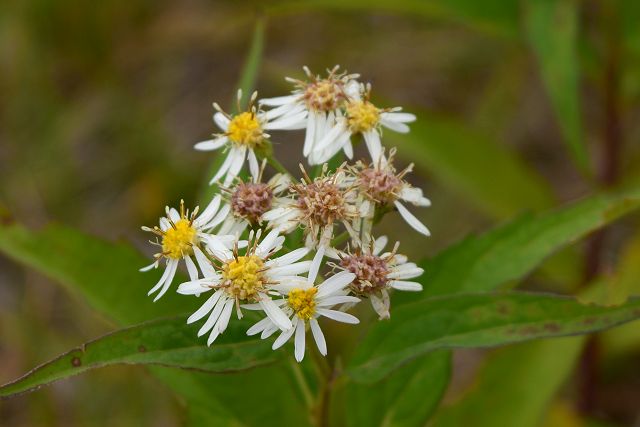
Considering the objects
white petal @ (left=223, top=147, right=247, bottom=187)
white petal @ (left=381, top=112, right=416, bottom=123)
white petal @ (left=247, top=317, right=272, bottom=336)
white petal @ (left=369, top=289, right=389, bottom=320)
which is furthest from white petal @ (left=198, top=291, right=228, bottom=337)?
white petal @ (left=381, top=112, right=416, bottom=123)

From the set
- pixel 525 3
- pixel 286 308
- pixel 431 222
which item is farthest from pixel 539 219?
pixel 431 222

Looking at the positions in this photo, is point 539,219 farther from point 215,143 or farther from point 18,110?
point 18,110

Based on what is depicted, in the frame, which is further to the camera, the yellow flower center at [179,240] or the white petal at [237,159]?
the white petal at [237,159]

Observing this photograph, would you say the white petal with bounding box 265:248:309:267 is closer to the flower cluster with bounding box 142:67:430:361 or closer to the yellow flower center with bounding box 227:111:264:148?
the flower cluster with bounding box 142:67:430:361

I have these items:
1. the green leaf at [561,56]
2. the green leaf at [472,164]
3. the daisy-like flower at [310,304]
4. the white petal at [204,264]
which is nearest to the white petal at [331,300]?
the daisy-like flower at [310,304]

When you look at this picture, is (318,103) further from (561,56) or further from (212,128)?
(212,128)

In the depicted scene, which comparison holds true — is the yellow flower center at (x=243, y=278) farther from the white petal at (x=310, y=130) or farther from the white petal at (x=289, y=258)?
the white petal at (x=310, y=130)

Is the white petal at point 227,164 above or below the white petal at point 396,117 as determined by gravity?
above
